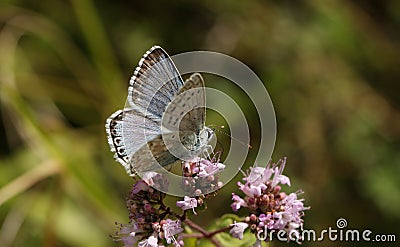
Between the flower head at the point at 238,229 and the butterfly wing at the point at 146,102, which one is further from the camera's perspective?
the flower head at the point at 238,229

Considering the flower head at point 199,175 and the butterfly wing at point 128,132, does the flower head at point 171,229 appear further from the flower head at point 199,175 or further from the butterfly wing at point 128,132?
the butterfly wing at point 128,132

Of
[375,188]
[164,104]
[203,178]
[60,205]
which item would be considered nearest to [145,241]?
[203,178]

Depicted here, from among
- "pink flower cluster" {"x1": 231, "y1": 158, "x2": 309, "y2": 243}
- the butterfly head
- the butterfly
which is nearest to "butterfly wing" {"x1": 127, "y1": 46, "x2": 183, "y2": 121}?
the butterfly

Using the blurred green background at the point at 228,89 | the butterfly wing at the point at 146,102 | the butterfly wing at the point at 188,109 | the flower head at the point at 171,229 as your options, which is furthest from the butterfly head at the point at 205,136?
the blurred green background at the point at 228,89

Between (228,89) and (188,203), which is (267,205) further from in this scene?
(228,89)

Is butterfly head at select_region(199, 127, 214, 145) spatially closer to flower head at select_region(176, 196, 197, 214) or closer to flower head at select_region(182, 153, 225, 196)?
flower head at select_region(182, 153, 225, 196)

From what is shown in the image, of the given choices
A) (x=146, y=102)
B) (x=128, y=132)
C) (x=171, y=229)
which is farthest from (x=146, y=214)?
(x=146, y=102)

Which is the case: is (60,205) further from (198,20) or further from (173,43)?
(198,20)
